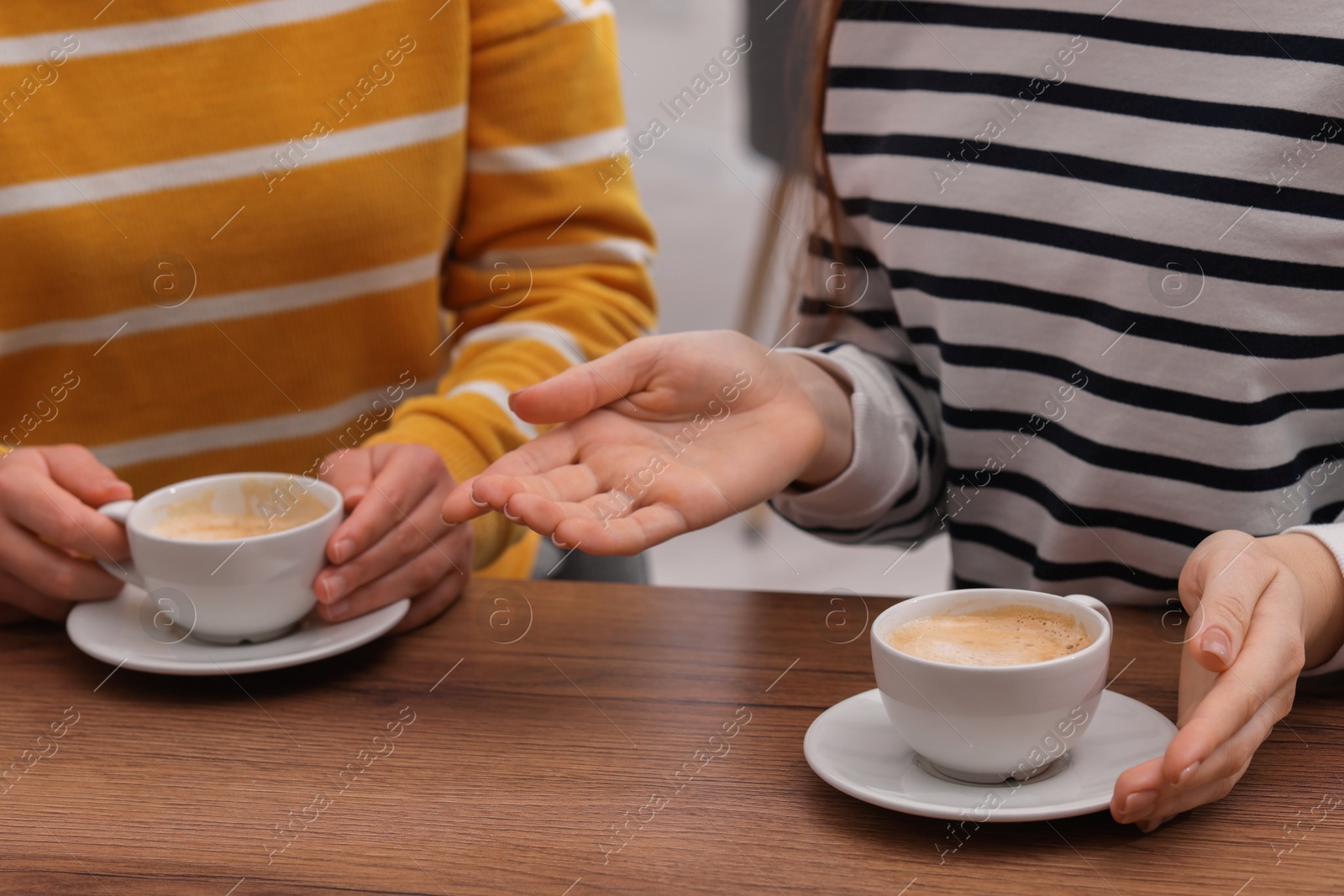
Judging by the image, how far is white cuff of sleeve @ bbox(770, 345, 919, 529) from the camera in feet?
2.94

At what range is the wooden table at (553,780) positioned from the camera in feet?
1.71

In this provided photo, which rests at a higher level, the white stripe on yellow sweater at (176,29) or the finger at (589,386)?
the white stripe on yellow sweater at (176,29)

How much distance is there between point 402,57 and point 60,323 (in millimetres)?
390

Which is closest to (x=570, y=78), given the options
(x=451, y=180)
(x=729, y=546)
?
(x=451, y=180)

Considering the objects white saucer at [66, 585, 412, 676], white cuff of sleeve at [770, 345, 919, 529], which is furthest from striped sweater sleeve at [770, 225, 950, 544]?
white saucer at [66, 585, 412, 676]

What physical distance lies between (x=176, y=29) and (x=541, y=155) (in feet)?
1.11

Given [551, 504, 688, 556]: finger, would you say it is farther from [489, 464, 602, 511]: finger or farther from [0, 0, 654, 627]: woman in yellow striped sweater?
[0, 0, 654, 627]: woman in yellow striped sweater

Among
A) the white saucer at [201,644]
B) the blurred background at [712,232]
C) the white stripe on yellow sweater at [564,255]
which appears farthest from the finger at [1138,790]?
the blurred background at [712,232]

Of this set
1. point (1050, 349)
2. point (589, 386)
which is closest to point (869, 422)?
point (1050, 349)

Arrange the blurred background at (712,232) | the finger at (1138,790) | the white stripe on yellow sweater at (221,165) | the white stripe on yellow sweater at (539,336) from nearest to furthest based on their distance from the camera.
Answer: the finger at (1138,790) → the white stripe on yellow sweater at (221,165) → the white stripe on yellow sweater at (539,336) → the blurred background at (712,232)

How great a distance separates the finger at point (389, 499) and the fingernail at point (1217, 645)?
534 millimetres

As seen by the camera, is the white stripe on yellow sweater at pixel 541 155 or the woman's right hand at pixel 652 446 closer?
the woman's right hand at pixel 652 446

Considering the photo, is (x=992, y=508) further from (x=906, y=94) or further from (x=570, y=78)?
(x=570, y=78)

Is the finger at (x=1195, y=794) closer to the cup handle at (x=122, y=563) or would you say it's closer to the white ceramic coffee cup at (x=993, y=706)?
the white ceramic coffee cup at (x=993, y=706)
